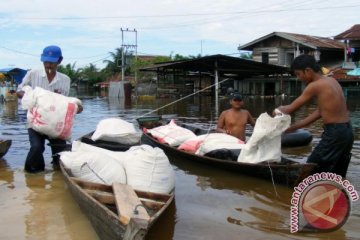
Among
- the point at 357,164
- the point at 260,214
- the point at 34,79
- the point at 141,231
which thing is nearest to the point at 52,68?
the point at 34,79

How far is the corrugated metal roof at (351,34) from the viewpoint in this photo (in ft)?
84.3

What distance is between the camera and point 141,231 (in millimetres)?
3098

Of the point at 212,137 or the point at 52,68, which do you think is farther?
A: the point at 212,137

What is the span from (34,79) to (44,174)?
1472mm

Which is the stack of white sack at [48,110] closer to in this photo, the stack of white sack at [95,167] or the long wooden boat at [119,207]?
the stack of white sack at [95,167]

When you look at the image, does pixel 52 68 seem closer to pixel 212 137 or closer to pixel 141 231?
pixel 212 137

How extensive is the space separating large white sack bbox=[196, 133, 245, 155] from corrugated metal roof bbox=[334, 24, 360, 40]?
69.7 feet

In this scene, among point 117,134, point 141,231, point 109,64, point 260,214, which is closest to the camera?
point 141,231

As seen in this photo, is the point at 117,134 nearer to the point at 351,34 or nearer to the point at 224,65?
the point at 224,65

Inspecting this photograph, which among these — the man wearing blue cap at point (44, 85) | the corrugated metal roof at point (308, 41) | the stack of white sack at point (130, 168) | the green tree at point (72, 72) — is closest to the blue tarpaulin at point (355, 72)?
the corrugated metal roof at point (308, 41)

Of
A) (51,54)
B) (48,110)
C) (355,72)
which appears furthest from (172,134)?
(355,72)

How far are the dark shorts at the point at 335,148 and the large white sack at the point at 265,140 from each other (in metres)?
0.54

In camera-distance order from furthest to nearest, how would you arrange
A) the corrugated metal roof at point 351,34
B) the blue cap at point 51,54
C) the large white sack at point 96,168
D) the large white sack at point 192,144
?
1. the corrugated metal roof at point 351,34
2. the large white sack at point 192,144
3. the blue cap at point 51,54
4. the large white sack at point 96,168

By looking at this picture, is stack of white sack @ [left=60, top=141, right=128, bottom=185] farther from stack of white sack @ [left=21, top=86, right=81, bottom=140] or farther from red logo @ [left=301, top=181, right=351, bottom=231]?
red logo @ [left=301, top=181, right=351, bottom=231]
